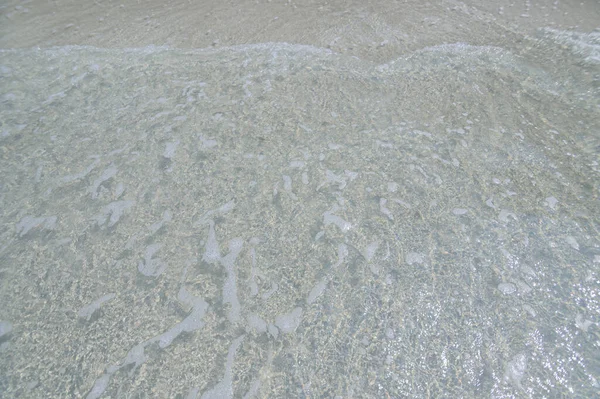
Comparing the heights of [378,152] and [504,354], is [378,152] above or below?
above

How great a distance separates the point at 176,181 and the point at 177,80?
0.63 meters

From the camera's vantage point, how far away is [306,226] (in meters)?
1.29

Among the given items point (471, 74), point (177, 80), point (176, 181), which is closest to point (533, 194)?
point (471, 74)

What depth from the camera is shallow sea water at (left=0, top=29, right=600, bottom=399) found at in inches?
39.4

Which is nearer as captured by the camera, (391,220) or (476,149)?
(391,220)

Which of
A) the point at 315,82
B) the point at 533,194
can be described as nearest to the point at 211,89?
the point at 315,82

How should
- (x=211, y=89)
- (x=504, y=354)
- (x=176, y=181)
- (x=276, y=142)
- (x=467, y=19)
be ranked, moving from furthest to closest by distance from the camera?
1. (x=467, y=19)
2. (x=211, y=89)
3. (x=276, y=142)
4. (x=176, y=181)
5. (x=504, y=354)

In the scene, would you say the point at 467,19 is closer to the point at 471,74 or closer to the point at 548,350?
the point at 471,74

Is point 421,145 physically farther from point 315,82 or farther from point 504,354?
point 504,354

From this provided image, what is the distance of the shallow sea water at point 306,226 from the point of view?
3.29 feet

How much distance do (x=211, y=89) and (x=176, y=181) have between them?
54cm

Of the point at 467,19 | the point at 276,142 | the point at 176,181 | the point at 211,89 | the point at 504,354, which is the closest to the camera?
the point at 504,354

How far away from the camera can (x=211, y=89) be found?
5.92ft

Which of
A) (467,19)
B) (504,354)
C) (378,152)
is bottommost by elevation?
(504,354)
